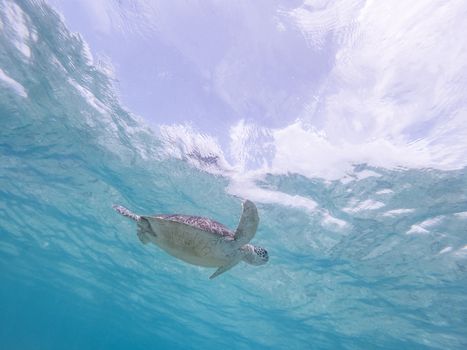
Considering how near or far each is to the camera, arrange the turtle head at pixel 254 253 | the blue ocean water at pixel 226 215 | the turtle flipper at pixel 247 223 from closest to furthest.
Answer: the turtle flipper at pixel 247 223
the turtle head at pixel 254 253
the blue ocean water at pixel 226 215

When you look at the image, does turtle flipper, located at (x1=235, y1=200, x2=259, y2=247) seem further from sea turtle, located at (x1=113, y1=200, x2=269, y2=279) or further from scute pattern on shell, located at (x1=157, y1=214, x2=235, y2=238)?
Result: scute pattern on shell, located at (x1=157, y1=214, x2=235, y2=238)

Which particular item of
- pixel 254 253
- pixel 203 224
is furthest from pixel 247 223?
pixel 254 253

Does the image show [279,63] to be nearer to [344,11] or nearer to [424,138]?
[344,11]

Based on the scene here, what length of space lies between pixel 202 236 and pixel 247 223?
777 millimetres

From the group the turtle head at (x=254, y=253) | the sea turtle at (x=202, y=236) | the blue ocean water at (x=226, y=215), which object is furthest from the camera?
the blue ocean water at (x=226, y=215)

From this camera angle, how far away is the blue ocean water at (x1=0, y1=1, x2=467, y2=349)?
11.7m

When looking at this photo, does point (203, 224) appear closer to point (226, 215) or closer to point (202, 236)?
point (202, 236)

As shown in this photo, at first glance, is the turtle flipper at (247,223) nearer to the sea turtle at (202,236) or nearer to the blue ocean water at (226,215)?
the sea turtle at (202,236)

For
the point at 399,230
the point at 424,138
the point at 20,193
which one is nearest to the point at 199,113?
the point at 424,138

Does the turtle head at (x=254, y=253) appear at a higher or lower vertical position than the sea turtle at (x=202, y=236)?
higher

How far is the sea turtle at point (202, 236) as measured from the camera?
5.15m

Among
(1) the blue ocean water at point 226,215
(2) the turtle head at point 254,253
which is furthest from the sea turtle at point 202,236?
(1) the blue ocean water at point 226,215

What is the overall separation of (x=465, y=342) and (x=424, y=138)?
17914mm

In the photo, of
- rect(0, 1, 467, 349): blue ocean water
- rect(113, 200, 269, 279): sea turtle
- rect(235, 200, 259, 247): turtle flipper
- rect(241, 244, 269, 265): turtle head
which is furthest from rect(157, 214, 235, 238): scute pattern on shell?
rect(0, 1, 467, 349): blue ocean water
